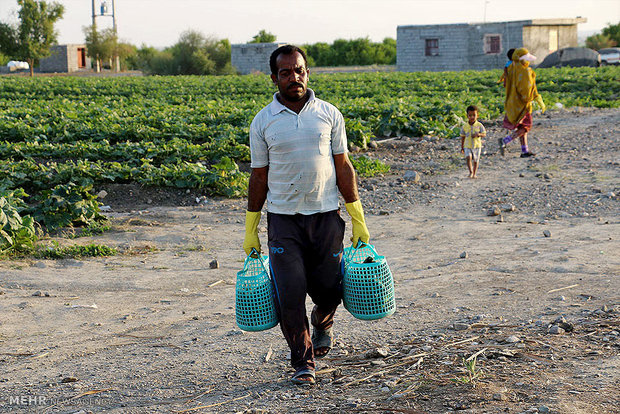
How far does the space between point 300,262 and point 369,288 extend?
0.40 m

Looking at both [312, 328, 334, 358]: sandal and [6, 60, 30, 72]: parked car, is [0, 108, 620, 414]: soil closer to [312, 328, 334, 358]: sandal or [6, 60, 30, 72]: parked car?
[312, 328, 334, 358]: sandal

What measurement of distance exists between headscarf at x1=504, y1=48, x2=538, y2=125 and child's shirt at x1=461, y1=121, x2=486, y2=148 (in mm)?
1989

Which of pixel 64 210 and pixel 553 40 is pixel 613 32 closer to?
pixel 553 40

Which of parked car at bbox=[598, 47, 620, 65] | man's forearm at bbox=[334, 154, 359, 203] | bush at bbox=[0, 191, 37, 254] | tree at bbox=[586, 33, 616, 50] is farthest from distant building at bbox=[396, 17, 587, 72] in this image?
man's forearm at bbox=[334, 154, 359, 203]

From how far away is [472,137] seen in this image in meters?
10.0

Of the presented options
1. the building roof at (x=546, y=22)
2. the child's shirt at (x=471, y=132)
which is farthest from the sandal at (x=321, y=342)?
the building roof at (x=546, y=22)

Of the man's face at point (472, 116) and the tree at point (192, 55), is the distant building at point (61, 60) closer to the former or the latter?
the tree at point (192, 55)

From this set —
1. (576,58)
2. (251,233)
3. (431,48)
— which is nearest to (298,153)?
(251,233)

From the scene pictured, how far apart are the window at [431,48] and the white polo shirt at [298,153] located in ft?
134

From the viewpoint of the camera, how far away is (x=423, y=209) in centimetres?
891

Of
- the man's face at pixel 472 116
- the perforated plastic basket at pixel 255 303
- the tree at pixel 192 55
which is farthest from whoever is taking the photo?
the tree at pixel 192 55

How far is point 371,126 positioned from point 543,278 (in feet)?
29.1

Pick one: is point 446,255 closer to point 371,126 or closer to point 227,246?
point 227,246

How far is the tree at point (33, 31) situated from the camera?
5575 cm
